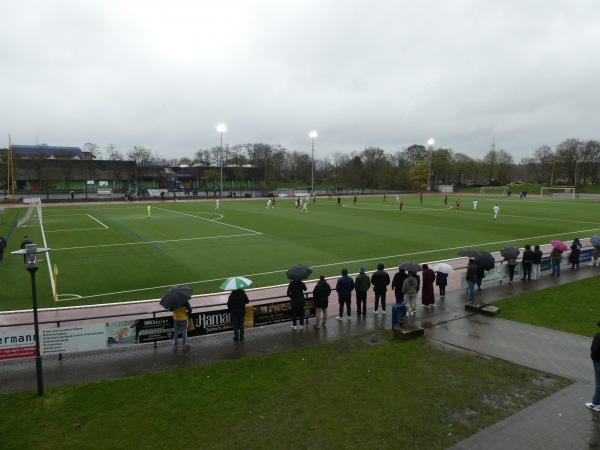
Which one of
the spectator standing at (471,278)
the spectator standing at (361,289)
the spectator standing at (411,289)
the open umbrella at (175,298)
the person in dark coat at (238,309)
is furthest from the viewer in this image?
the spectator standing at (471,278)

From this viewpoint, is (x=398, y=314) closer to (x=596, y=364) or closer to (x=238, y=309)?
(x=238, y=309)

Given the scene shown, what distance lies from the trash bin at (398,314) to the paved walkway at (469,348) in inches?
21.9

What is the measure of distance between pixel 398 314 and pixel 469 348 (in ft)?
7.07

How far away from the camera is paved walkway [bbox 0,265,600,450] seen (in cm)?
732

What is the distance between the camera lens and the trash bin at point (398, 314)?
12.2 metres

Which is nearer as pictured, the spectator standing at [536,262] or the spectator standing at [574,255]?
the spectator standing at [536,262]

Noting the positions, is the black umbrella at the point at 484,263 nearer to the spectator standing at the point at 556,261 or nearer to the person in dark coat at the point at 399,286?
the person in dark coat at the point at 399,286

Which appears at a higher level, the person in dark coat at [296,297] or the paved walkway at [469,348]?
the person in dark coat at [296,297]

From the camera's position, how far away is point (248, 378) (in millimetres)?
9469

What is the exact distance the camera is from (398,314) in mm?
12320

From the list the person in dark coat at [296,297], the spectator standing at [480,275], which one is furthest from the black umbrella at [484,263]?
the person in dark coat at [296,297]

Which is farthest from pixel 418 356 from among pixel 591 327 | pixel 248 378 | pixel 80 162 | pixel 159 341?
pixel 80 162

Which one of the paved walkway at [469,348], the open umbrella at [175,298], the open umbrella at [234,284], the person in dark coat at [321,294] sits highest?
the open umbrella at [234,284]

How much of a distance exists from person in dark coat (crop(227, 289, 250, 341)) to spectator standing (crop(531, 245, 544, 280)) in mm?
13398
